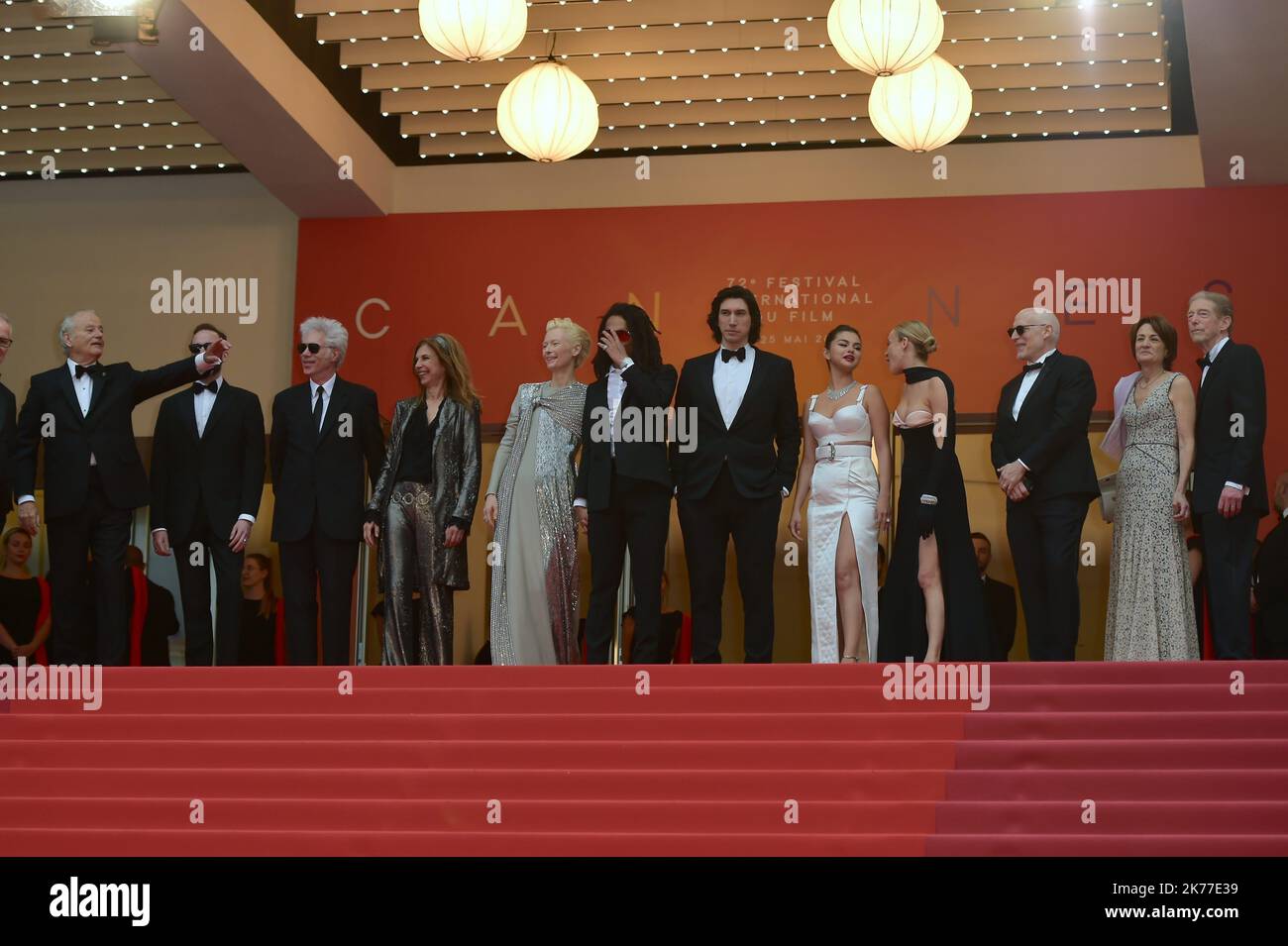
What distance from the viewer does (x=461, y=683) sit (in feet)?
20.9

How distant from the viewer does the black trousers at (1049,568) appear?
6.76 meters

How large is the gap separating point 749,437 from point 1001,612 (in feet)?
8.63

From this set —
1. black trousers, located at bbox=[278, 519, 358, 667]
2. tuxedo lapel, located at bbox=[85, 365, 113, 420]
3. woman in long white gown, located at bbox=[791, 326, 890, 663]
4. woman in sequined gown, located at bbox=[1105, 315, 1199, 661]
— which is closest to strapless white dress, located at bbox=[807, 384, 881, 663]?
woman in long white gown, located at bbox=[791, 326, 890, 663]

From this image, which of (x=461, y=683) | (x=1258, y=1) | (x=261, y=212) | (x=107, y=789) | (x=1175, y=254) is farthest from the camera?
(x=261, y=212)

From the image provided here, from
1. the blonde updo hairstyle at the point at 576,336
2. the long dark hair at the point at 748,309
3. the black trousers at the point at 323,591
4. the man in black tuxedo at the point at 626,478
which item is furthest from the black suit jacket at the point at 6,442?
the long dark hair at the point at 748,309

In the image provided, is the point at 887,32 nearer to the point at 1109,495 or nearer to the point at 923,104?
the point at 923,104

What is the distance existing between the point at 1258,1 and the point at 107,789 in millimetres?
6387

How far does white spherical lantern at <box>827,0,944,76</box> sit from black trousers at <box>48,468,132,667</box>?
415 cm

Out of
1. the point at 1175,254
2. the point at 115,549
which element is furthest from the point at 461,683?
the point at 1175,254

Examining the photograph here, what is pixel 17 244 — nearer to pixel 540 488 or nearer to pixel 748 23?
pixel 748 23

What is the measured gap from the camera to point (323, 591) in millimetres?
7207

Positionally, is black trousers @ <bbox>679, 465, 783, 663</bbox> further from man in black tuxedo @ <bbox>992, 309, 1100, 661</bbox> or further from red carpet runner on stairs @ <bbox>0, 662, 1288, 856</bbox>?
man in black tuxedo @ <bbox>992, 309, 1100, 661</bbox>

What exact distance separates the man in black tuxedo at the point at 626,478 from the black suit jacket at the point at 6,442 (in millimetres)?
2449

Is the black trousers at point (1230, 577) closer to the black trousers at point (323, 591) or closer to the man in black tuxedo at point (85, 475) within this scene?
the black trousers at point (323, 591)
